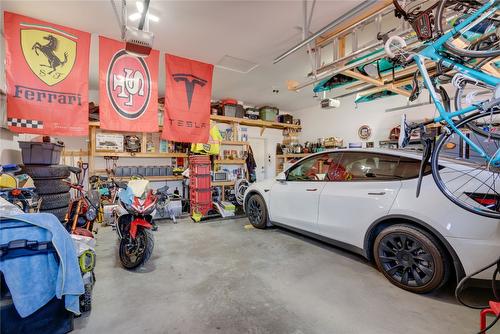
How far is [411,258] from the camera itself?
6.82 ft

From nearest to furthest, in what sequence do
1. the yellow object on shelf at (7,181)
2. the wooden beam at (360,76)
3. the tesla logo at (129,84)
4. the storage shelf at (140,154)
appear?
the yellow object on shelf at (7,181), the wooden beam at (360,76), the tesla logo at (129,84), the storage shelf at (140,154)

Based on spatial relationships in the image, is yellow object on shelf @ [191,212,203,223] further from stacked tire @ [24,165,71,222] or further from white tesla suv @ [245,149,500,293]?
stacked tire @ [24,165,71,222]

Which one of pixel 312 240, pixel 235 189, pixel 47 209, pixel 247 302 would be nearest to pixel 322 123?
pixel 235 189

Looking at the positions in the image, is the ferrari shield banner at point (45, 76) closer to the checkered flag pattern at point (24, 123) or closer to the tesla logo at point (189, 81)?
the checkered flag pattern at point (24, 123)

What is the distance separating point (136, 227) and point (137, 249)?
264mm

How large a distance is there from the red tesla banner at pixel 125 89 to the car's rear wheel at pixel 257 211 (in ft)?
7.11

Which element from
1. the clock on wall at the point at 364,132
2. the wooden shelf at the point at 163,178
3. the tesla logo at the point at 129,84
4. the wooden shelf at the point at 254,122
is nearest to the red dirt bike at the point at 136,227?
the tesla logo at the point at 129,84

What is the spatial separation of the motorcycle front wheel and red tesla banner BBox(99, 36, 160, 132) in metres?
1.83

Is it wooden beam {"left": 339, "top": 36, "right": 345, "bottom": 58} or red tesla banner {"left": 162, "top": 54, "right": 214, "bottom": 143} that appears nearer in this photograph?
wooden beam {"left": 339, "top": 36, "right": 345, "bottom": 58}

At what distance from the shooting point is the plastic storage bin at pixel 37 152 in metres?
2.68

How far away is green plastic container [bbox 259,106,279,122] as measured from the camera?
695 centimetres

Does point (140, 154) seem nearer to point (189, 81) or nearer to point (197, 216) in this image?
point (197, 216)

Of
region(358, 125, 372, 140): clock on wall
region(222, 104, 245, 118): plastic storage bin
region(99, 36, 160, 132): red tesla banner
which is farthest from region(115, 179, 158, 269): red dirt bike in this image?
region(358, 125, 372, 140): clock on wall

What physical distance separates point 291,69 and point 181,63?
6.95 ft
